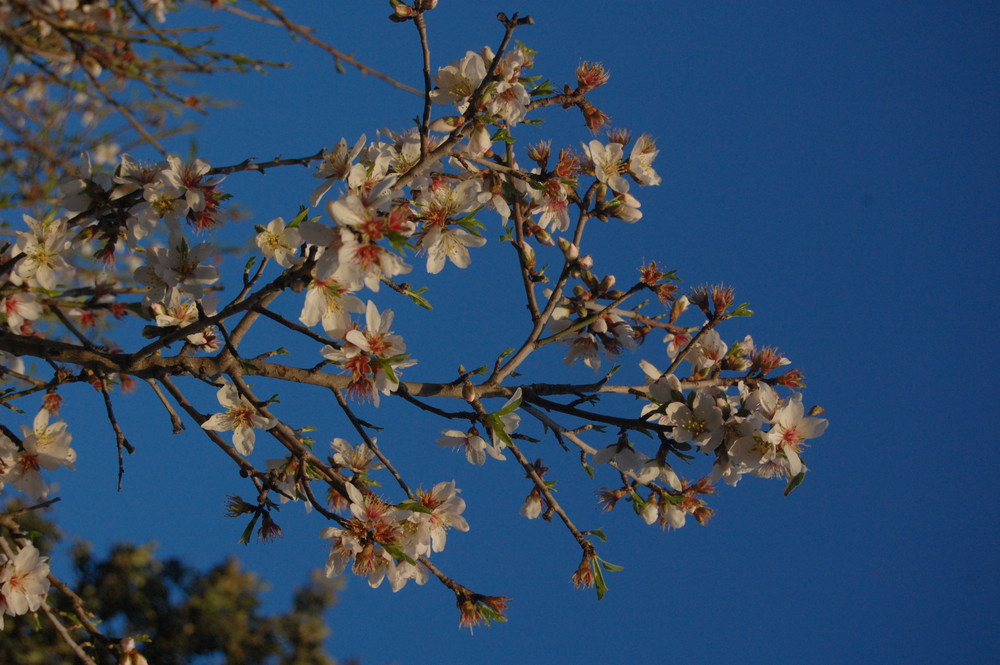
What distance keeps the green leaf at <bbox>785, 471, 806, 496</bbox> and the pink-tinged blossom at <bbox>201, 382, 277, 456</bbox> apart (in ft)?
4.33

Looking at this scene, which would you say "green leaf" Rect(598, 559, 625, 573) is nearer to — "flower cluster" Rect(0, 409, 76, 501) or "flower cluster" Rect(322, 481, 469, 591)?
"flower cluster" Rect(322, 481, 469, 591)

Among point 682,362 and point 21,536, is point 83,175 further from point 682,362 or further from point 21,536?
point 682,362

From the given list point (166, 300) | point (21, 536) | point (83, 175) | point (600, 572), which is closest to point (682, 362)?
point (600, 572)

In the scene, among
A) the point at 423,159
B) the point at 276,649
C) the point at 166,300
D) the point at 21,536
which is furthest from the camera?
the point at 276,649

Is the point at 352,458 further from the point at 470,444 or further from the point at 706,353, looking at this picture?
the point at 706,353

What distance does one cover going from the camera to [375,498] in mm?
2088

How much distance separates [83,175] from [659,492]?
1.88 m

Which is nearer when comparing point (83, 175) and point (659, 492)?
point (83, 175)

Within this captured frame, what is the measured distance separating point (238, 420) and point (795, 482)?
4.88ft

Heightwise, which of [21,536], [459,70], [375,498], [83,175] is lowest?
[21,536]

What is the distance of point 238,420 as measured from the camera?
2.16 metres

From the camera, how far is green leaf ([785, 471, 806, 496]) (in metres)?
1.91

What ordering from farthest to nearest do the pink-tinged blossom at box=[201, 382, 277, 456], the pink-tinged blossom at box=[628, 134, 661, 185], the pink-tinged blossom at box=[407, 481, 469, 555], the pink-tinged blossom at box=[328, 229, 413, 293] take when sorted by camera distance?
the pink-tinged blossom at box=[628, 134, 661, 185] → the pink-tinged blossom at box=[407, 481, 469, 555] → the pink-tinged blossom at box=[201, 382, 277, 456] → the pink-tinged blossom at box=[328, 229, 413, 293]

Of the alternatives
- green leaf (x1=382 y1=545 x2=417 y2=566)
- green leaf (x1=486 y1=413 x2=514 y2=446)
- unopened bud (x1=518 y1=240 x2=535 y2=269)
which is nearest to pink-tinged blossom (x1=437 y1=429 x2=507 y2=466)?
green leaf (x1=486 y1=413 x2=514 y2=446)
